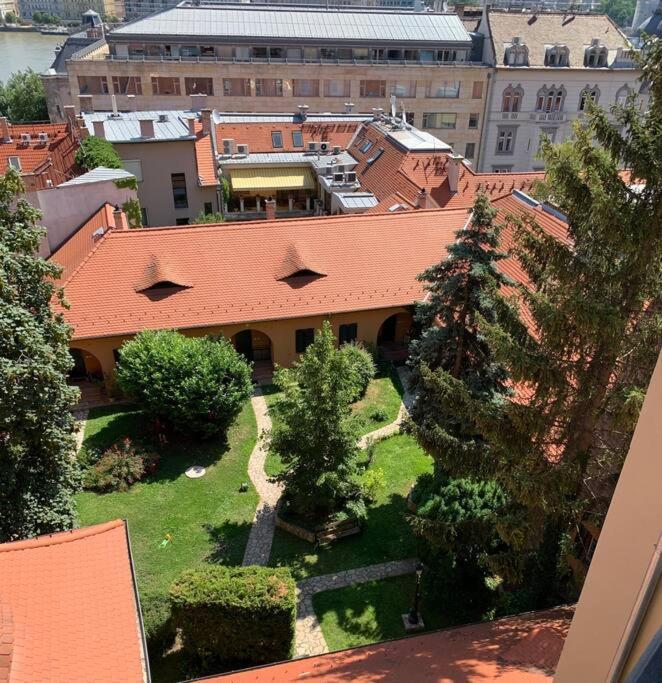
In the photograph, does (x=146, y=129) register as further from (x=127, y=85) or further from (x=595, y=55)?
(x=595, y=55)

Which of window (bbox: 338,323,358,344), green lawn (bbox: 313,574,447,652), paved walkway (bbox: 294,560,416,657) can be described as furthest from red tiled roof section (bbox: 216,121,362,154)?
green lawn (bbox: 313,574,447,652)

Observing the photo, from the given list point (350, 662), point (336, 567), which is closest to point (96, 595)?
point (350, 662)

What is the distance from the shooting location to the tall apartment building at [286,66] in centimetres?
5281

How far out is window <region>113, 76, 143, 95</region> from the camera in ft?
173

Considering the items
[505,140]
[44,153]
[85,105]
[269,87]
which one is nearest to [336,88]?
[269,87]

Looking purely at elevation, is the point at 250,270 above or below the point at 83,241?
below

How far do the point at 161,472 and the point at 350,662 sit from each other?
38.0 feet

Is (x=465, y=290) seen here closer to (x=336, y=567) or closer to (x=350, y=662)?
(x=336, y=567)

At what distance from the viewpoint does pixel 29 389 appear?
13844mm

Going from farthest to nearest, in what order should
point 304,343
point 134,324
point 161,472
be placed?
point 304,343
point 134,324
point 161,472

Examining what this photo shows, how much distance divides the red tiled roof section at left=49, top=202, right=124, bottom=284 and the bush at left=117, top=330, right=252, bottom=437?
24.6ft

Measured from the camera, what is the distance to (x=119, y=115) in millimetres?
41625

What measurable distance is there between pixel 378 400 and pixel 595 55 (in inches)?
1834

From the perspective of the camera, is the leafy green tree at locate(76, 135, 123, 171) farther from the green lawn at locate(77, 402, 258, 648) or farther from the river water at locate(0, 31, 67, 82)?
the river water at locate(0, 31, 67, 82)
